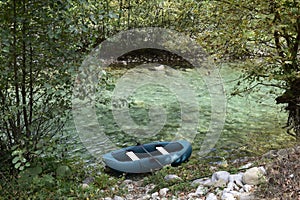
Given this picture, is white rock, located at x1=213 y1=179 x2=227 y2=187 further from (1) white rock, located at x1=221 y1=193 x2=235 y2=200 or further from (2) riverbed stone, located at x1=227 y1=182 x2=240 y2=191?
(1) white rock, located at x1=221 y1=193 x2=235 y2=200

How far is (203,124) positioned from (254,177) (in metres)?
4.02

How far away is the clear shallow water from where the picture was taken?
5.73 m

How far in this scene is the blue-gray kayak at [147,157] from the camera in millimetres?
4891

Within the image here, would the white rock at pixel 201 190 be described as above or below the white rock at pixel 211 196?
below

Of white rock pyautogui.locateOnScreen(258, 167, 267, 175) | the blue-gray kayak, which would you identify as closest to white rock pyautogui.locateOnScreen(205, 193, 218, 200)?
white rock pyautogui.locateOnScreen(258, 167, 267, 175)

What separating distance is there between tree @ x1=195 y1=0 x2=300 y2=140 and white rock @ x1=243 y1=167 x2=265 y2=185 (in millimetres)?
1687

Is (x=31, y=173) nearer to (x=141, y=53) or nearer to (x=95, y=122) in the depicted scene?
(x=95, y=122)

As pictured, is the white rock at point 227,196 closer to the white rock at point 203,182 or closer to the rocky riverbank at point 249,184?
the rocky riverbank at point 249,184

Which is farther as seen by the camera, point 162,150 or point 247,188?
point 162,150

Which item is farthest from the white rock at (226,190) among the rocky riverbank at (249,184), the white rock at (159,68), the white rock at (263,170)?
the white rock at (159,68)

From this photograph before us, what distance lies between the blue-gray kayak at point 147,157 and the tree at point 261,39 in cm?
148

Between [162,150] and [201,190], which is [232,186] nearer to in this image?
[201,190]

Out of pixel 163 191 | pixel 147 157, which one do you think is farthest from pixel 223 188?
pixel 147 157

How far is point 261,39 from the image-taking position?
4.88 m
